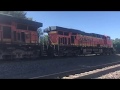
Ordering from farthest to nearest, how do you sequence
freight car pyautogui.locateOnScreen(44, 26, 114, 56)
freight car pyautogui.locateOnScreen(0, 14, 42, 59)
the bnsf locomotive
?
freight car pyautogui.locateOnScreen(44, 26, 114, 56)
the bnsf locomotive
freight car pyautogui.locateOnScreen(0, 14, 42, 59)

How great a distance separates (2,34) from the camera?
56.2 feet

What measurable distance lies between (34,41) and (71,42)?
7490mm

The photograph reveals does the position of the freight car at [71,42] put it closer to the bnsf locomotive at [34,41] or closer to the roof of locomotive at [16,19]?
the bnsf locomotive at [34,41]

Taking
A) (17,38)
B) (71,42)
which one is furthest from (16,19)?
(71,42)

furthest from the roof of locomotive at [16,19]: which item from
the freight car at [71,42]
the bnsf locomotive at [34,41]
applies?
the freight car at [71,42]

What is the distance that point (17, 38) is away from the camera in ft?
61.8

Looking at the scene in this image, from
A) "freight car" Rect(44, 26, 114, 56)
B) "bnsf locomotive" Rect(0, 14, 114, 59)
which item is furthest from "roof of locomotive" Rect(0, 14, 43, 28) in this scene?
"freight car" Rect(44, 26, 114, 56)

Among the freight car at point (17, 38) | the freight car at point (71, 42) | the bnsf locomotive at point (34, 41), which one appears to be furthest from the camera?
the freight car at point (71, 42)

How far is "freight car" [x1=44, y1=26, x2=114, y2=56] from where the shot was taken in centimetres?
2356

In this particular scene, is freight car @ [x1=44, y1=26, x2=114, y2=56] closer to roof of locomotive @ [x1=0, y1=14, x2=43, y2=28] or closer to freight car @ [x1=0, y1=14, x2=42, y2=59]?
freight car @ [x1=0, y1=14, x2=42, y2=59]

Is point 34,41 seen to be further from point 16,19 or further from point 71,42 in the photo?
point 71,42

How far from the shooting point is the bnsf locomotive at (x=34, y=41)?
17337 mm
